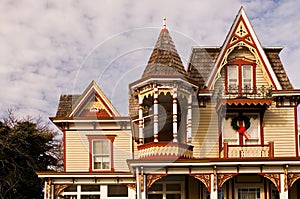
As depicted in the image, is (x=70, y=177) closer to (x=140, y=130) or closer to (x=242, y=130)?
(x=140, y=130)

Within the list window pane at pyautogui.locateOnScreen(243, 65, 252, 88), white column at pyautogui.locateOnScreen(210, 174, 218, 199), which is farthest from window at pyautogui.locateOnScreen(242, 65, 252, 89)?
white column at pyautogui.locateOnScreen(210, 174, 218, 199)

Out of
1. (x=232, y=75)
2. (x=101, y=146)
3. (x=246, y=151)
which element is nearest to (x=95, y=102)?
(x=101, y=146)

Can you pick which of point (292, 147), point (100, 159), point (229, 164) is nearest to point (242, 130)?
point (292, 147)

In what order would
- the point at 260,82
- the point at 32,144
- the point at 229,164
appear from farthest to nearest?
1. the point at 32,144
2. the point at 260,82
3. the point at 229,164

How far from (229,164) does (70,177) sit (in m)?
7.21

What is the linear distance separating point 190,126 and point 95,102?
215 inches

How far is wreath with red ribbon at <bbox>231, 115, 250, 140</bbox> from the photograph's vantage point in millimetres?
22828

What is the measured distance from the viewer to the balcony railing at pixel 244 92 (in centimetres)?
2267

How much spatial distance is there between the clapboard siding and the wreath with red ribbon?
2.90 ft

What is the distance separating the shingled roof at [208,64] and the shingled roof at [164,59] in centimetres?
138

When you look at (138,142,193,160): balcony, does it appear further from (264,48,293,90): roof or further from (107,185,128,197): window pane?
(264,48,293,90): roof

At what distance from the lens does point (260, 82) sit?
23.4 m

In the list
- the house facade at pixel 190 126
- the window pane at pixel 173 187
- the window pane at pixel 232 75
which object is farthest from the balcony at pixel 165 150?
the window pane at pixel 232 75

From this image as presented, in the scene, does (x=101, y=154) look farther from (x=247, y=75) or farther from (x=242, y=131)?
(x=247, y=75)
